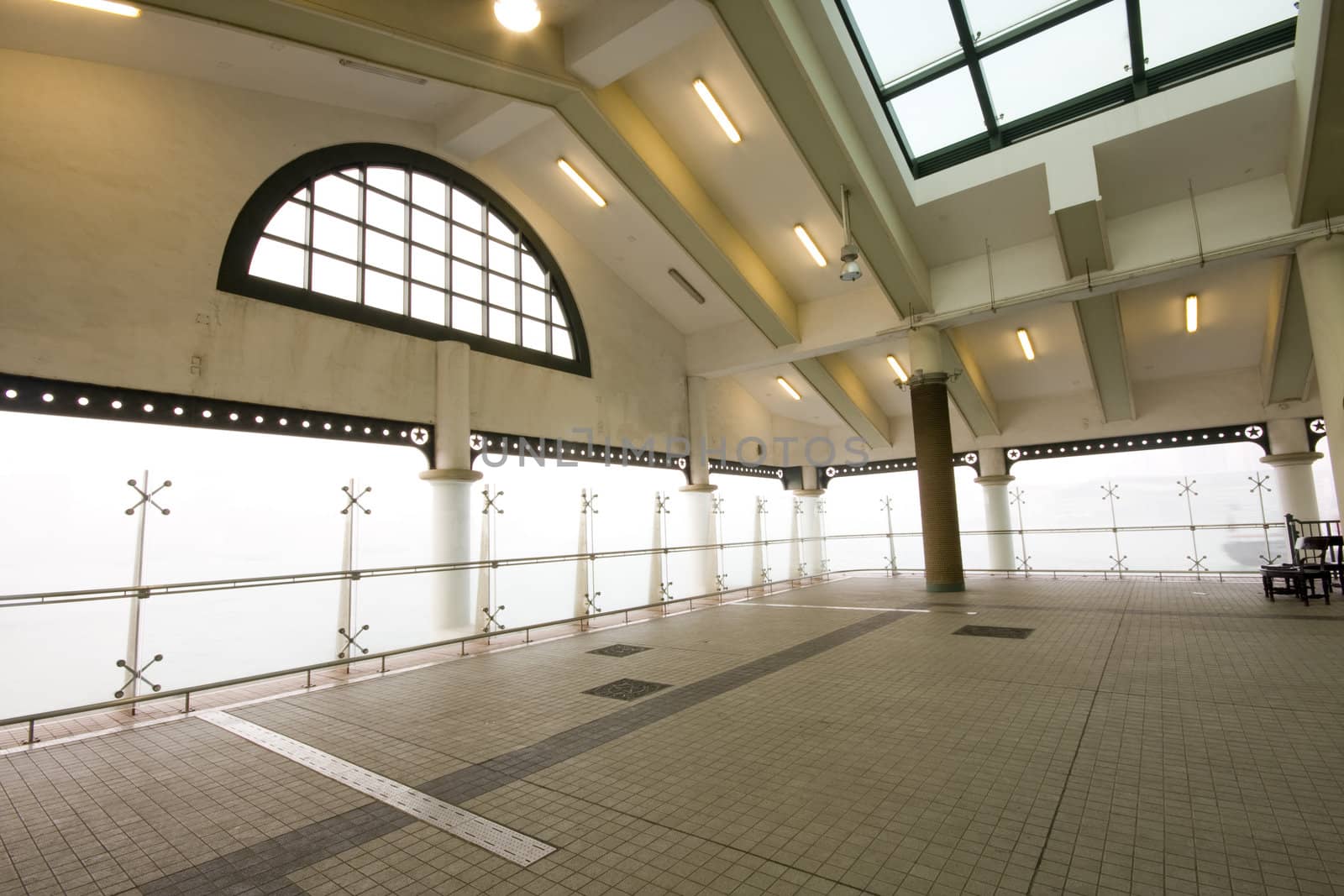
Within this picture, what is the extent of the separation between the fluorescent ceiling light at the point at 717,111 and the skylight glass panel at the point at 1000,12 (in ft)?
12.0

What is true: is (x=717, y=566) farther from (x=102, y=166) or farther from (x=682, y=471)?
(x=102, y=166)

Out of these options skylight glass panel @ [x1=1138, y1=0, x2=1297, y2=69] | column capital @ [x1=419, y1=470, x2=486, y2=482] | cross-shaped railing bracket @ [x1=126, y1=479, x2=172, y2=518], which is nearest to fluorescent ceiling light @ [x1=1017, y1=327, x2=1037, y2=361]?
skylight glass panel @ [x1=1138, y1=0, x2=1297, y2=69]

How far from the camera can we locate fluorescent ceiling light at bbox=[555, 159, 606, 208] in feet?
39.5

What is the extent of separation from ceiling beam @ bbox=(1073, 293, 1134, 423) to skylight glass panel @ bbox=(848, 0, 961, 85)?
6062 millimetres

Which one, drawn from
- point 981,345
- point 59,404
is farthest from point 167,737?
point 981,345

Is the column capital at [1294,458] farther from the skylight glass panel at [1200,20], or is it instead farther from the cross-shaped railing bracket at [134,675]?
the cross-shaped railing bracket at [134,675]

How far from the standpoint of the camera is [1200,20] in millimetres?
9391

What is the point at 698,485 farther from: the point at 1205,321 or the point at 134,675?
the point at 134,675

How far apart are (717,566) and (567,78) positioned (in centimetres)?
1086

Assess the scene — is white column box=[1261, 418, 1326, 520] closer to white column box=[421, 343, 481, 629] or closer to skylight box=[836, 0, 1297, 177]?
skylight box=[836, 0, 1297, 177]

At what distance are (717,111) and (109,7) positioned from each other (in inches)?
298

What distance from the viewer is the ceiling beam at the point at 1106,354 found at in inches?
532

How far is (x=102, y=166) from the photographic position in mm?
7527

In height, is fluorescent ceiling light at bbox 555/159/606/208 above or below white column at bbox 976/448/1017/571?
above
